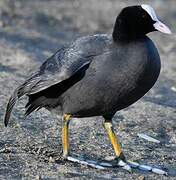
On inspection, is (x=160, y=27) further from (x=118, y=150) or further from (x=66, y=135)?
(x=66, y=135)

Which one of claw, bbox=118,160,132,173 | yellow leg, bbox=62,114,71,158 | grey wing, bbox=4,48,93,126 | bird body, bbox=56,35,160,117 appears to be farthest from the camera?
yellow leg, bbox=62,114,71,158

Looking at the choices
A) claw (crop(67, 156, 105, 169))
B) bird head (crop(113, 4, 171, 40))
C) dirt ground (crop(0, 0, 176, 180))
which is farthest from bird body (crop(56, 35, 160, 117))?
dirt ground (crop(0, 0, 176, 180))

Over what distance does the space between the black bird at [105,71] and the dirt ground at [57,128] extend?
1.25 feet

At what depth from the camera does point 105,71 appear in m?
5.74

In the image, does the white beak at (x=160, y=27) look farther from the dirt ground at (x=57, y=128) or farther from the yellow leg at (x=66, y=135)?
the dirt ground at (x=57, y=128)

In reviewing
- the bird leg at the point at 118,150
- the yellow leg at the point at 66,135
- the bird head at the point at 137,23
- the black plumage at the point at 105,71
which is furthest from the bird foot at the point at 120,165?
the bird head at the point at 137,23

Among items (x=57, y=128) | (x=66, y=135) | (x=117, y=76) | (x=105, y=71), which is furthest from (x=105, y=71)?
(x=57, y=128)

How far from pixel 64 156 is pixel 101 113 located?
1.73ft

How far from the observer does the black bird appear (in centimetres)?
575

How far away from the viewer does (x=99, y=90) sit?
5.77 m

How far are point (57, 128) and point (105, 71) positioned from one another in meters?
1.59

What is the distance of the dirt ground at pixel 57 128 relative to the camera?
18.8 feet

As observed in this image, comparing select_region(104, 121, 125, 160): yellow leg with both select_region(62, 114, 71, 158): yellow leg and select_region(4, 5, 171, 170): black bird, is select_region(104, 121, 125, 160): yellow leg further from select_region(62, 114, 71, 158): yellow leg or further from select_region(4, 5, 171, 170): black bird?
select_region(62, 114, 71, 158): yellow leg

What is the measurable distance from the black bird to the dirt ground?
38cm
